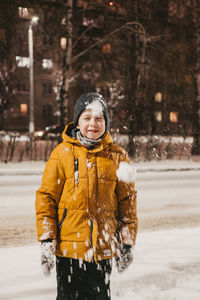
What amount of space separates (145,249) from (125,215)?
259 centimetres

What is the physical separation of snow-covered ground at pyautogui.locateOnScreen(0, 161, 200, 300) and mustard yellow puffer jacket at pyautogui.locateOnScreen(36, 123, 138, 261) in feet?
4.32

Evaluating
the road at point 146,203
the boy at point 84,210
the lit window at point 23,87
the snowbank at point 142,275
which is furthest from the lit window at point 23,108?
the boy at point 84,210

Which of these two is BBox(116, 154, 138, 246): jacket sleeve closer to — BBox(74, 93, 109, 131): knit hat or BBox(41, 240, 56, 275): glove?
BBox(74, 93, 109, 131): knit hat

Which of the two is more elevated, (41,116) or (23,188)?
(23,188)

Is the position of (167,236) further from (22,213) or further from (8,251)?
(22,213)

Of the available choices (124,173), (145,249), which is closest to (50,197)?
(124,173)

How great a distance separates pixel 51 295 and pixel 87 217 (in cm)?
150

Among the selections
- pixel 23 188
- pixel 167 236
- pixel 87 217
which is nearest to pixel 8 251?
pixel 167 236

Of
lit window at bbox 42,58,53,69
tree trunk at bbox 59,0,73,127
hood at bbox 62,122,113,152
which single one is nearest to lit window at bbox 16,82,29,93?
lit window at bbox 42,58,53,69

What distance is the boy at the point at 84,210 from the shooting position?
2531mm

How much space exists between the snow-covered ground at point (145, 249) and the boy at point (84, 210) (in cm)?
117

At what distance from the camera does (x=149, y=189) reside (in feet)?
35.5

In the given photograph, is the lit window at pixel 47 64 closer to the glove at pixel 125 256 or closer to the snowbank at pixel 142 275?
the snowbank at pixel 142 275

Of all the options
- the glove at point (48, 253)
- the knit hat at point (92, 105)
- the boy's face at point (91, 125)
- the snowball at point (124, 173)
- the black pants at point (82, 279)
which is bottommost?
the black pants at point (82, 279)
